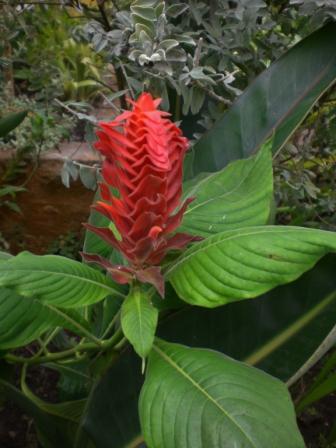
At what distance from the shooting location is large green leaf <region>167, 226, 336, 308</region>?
0.84 meters

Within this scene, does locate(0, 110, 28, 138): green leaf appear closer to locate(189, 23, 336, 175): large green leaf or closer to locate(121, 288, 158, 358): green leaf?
locate(189, 23, 336, 175): large green leaf

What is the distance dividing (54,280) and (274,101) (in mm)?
688

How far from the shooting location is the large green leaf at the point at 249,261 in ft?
2.76

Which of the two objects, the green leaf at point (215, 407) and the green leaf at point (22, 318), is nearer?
the green leaf at point (215, 407)

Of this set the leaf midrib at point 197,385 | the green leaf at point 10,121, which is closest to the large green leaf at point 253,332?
the leaf midrib at point 197,385

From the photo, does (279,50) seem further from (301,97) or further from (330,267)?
(330,267)

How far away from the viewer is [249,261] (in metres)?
0.87

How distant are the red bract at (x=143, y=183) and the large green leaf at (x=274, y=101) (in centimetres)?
42

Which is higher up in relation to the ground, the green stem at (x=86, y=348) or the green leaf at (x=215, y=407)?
the green leaf at (x=215, y=407)

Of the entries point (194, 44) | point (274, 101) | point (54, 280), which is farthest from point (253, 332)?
point (194, 44)

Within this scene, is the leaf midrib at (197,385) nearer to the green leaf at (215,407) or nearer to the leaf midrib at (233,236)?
the green leaf at (215,407)

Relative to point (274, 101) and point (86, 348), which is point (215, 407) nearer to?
point (86, 348)

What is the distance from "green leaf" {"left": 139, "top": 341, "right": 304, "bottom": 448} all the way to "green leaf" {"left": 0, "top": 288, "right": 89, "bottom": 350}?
0.76ft

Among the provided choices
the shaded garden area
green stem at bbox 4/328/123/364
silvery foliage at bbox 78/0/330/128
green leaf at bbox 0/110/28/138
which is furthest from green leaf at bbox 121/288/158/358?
green leaf at bbox 0/110/28/138
